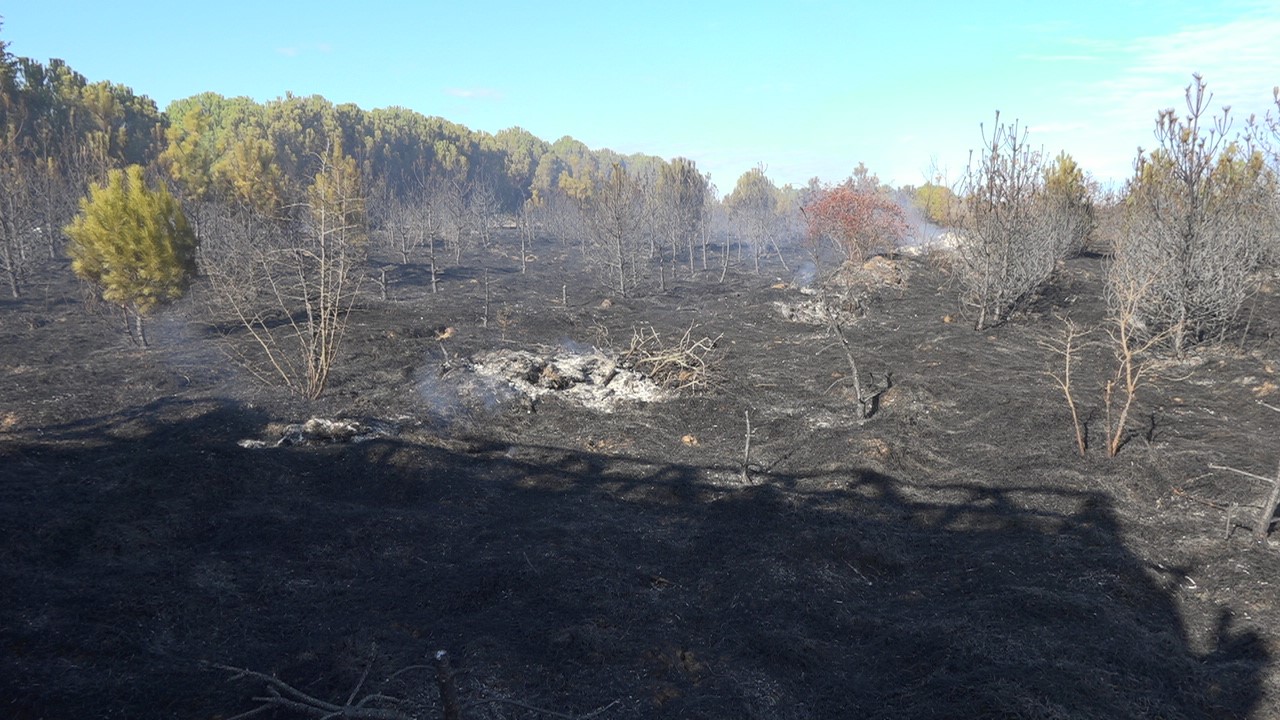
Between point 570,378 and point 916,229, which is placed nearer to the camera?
point 570,378

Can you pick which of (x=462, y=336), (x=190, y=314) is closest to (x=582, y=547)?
(x=462, y=336)

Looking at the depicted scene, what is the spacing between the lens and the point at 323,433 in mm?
10945

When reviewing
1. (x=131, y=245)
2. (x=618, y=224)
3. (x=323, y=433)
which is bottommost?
(x=323, y=433)

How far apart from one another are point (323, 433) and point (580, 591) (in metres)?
5.97

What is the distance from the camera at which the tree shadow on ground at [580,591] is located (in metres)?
5.48

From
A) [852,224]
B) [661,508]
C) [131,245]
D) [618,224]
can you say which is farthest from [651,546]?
[852,224]

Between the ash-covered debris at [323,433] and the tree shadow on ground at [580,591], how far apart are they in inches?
17.4

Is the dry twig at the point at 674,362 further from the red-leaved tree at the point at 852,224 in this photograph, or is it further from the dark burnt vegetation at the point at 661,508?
the red-leaved tree at the point at 852,224

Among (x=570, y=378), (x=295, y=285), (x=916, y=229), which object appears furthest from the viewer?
Answer: (x=916, y=229)

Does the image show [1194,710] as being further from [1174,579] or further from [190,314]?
[190,314]

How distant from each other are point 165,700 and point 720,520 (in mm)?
5902

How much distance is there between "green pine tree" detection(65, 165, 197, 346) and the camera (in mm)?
15023

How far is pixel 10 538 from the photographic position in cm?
720

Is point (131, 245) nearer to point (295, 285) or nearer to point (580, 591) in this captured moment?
point (295, 285)
